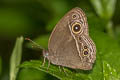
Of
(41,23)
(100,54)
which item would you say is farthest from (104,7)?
(41,23)

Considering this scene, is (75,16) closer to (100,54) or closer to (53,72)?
(100,54)

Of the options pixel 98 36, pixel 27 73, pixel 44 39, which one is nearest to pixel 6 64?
pixel 44 39

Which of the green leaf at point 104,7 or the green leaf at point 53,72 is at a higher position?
the green leaf at point 104,7

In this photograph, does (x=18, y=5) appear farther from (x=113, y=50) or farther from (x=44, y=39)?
(x=113, y=50)

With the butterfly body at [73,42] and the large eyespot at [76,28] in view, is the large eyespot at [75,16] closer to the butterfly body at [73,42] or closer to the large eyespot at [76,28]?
the butterfly body at [73,42]

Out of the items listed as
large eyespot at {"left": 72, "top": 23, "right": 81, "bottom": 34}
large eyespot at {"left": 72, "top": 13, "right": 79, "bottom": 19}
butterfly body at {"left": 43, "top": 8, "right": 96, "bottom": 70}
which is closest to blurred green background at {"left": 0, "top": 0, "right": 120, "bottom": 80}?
butterfly body at {"left": 43, "top": 8, "right": 96, "bottom": 70}

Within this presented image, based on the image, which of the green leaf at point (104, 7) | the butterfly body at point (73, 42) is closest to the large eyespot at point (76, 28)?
the butterfly body at point (73, 42)
